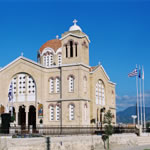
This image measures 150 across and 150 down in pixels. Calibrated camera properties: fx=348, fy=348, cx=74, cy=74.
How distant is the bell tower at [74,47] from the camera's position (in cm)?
5112

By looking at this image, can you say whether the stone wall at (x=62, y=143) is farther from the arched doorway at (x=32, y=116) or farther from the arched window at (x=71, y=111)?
the arched doorway at (x=32, y=116)

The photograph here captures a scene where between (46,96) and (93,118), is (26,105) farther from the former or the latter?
(93,118)

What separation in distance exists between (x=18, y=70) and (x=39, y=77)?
3.97m

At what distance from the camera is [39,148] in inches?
1337

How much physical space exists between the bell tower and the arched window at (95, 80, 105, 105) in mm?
5763

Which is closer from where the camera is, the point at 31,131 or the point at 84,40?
the point at 31,131

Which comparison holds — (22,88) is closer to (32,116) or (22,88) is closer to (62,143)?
(32,116)

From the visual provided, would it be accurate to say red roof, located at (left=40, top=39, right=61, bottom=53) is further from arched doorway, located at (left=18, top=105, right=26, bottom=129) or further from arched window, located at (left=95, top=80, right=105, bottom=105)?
arched doorway, located at (left=18, top=105, right=26, bottom=129)

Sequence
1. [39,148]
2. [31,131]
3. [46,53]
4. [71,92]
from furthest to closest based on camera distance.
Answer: [46,53] → [71,92] → [31,131] → [39,148]

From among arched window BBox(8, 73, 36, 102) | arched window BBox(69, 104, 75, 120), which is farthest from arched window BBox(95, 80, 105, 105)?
arched window BBox(8, 73, 36, 102)

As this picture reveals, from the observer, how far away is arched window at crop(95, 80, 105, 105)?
185 feet

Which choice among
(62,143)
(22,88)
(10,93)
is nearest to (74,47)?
(22,88)

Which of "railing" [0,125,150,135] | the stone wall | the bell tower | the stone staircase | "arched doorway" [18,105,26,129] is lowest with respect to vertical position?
the stone staircase

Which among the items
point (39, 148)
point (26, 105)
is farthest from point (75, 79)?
point (39, 148)
